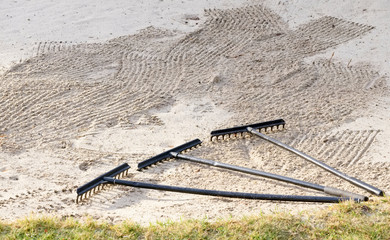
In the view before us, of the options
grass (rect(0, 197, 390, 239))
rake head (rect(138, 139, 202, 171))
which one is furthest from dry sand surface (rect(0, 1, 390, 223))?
grass (rect(0, 197, 390, 239))

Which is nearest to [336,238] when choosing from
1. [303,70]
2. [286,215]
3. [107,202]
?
[286,215]

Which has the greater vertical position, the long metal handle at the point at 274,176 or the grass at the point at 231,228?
the grass at the point at 231,228

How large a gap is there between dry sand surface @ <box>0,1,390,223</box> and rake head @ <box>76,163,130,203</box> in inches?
3.4

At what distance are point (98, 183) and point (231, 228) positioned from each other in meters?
1.60

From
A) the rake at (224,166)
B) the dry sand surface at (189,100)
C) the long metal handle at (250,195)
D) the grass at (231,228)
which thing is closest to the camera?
the grass at (231,228)

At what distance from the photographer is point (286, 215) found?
4.24 meters

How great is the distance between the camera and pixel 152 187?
193 inches

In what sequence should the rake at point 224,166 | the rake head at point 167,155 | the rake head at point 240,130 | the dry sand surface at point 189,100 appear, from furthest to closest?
the rake head at point 240,130, the rake head at point 167,155, the dry sand surface at point 189,100, the rake at point 224,166

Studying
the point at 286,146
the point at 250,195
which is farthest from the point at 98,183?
the point at 286,146

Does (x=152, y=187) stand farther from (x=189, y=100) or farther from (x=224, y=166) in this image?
(x=189, y=100)

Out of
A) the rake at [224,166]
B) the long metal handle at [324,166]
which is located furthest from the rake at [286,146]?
the rake at [224,166]

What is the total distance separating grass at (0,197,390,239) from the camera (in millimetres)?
4066

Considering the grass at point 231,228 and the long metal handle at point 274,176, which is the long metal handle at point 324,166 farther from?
the grass at point 231,228

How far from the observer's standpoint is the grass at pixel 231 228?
407cm
